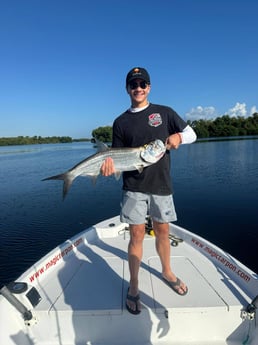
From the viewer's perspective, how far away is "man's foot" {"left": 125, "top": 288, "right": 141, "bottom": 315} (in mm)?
2992

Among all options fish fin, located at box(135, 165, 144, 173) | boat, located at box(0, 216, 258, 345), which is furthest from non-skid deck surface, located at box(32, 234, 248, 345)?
fish fin, located at box(135, 165, 144, 173)

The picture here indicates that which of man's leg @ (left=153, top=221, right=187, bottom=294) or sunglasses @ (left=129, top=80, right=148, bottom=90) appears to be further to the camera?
man's leg @ (left=153, top=221, right=187, bottom=294)

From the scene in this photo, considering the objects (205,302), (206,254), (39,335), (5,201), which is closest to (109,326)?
(39,335)

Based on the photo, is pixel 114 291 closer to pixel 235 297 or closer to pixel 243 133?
pixel 235 297

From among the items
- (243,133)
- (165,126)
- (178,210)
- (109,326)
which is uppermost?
(243,133)

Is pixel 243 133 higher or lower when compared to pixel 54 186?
higher

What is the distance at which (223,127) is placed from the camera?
3903 inches

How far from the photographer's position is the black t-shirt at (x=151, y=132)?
10.7 ft

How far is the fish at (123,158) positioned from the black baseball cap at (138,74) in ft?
2.67

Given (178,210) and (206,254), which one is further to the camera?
(178,210)

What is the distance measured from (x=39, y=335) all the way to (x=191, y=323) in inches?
68.5

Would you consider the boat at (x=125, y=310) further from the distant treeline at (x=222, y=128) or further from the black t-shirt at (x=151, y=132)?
the distant treeline at (x=222, y=128)

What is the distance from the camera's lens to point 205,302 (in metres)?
3.14

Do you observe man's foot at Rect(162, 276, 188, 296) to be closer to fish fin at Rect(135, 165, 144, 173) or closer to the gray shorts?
the gray shorts
